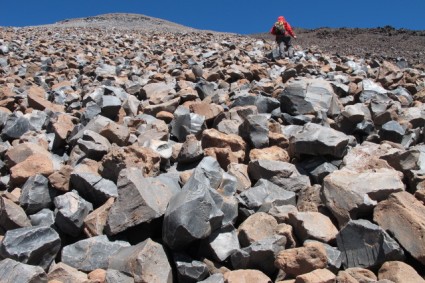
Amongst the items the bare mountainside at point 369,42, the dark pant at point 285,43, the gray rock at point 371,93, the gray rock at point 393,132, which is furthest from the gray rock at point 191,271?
the bare mountainside at point 369,42

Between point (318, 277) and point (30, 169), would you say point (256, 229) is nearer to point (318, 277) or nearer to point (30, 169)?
point (318, 277)

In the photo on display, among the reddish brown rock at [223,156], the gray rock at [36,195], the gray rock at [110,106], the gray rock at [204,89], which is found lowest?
the gray rock at [36,195]

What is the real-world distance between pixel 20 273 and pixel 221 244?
108 cm

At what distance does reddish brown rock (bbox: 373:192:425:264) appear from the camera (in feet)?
7.57

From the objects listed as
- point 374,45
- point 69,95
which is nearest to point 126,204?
point 69,95

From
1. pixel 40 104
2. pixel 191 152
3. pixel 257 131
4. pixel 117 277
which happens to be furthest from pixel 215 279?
pixel 40 104

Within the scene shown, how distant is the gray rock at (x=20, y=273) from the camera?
213 centimetres

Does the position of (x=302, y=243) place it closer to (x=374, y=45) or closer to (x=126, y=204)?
(x=126, y=204)

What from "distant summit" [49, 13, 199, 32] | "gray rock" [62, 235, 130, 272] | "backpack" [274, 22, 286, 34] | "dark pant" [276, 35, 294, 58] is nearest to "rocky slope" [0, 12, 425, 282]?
"gray rock" [62, 235, 130, 272]

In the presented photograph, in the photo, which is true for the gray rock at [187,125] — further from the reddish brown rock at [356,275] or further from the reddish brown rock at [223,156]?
the reddish brown rock at [356,275]

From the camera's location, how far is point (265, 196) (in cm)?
288

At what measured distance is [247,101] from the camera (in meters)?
4.57

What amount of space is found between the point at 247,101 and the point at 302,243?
2.33 meters

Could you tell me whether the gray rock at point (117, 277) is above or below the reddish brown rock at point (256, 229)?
below
